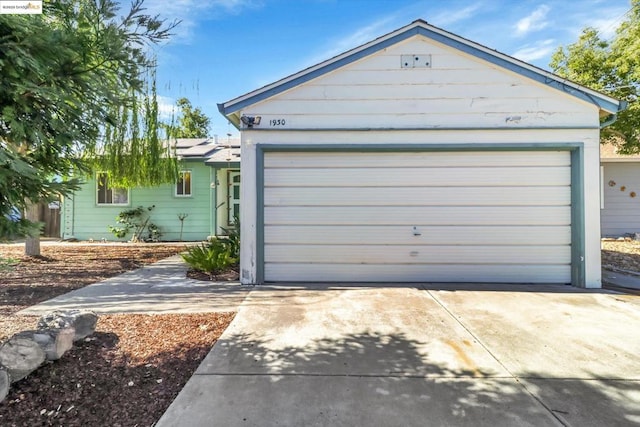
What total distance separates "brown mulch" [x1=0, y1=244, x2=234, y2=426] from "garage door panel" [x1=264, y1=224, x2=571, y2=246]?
207 centimetres

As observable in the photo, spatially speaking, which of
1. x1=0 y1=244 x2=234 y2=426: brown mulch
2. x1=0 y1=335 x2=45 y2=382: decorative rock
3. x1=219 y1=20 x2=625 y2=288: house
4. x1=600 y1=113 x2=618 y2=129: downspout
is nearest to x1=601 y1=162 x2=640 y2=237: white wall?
x1=600 y1=113 x2=618 y2=129: downspout

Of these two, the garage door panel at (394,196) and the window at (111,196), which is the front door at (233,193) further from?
the garage door panel at (394,196)

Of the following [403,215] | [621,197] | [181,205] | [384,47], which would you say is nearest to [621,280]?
[403,215]

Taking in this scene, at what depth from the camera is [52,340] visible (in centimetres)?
274

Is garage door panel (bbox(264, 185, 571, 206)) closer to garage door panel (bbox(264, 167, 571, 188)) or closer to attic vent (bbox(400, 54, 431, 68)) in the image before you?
garage door panel (bbox(264, 167, 571, 188))

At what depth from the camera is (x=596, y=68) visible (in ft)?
30.0

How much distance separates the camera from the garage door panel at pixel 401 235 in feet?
19.0

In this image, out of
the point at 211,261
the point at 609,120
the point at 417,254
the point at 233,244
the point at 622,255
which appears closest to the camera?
the point at 609,120

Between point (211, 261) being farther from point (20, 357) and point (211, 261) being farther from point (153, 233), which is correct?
point (153, 233)

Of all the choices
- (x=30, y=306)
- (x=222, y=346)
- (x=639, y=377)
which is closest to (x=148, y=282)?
(x=30, y=306)

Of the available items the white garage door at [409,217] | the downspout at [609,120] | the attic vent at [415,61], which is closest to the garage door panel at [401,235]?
the white garage door at [409,217]

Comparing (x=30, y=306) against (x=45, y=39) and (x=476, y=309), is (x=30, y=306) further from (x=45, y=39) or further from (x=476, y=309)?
(x=476, y=309)

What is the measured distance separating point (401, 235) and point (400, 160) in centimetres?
134

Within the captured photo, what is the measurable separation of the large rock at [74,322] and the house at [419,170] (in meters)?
2.64
